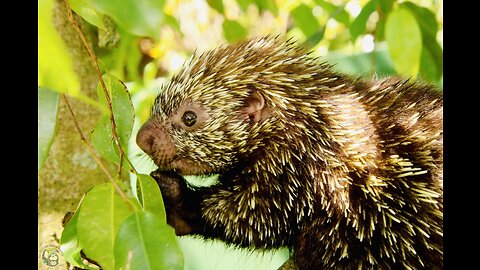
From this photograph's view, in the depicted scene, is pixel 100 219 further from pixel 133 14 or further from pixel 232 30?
pixel 232 30

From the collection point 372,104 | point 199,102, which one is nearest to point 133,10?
point 199,102

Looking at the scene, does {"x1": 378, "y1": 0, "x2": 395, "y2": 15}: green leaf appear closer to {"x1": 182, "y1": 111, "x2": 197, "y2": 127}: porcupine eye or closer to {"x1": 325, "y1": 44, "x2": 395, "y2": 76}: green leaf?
{"x1": 325, "y1": 44, "x2": 395, "y2": 76}: green leaf

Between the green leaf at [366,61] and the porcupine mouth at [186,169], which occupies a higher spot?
the green leaf at [366,61]

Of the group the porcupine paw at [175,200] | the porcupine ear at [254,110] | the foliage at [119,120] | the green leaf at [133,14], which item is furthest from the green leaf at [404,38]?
the green leaf at [133,14]

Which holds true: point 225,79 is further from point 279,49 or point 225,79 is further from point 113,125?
point 113,125

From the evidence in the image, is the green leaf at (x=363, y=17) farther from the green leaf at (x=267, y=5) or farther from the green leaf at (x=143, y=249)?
the green leaf at (x=143, y=249)

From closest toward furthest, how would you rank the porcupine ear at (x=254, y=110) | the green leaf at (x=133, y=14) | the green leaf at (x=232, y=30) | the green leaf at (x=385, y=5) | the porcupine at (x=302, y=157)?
the green leaf at (x=133, y=14) < the porcupine at (x=302, y=157) < the porcupine ear at (x=254, y=110) < the green leaf at (x=385, y=5) < the green leaf at (x=232, y=30)

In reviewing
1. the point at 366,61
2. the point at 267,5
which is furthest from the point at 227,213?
the point at 366,61
